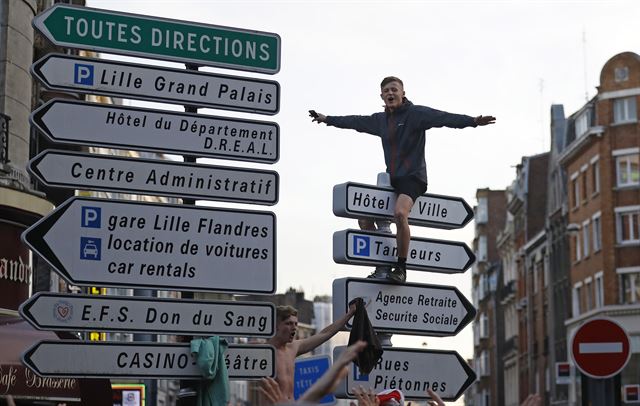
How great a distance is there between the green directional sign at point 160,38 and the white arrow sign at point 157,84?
113mm

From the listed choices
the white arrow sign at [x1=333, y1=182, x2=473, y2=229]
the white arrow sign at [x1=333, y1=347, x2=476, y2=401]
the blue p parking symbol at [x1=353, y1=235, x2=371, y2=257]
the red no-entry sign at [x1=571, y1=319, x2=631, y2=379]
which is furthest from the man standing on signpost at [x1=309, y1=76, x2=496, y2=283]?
the red no-entry sign at [x1=571, y1=319, x2=631, y2=379]

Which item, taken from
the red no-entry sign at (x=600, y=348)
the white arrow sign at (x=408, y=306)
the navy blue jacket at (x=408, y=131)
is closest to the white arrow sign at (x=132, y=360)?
the white arrow sign at (x=408, y=306)

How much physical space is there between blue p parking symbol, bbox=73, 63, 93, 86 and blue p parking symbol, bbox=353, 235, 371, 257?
2.22m

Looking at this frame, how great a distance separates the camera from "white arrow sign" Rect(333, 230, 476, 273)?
30.5 feet

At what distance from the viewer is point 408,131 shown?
10039 mm

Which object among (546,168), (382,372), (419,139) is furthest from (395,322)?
(546,168)

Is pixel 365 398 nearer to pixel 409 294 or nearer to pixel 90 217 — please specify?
pixel 90 217

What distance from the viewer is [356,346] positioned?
480cm

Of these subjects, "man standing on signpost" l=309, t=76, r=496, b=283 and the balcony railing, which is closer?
"man standing on signpost" l=309, t=76, r=496, b=283

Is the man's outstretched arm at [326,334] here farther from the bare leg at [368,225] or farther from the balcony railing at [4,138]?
the balcony railing at [4,138]

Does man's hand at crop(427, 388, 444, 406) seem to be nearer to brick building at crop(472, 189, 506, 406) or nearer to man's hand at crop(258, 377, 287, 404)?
man's hand at crop(258, 377, 287, 404)

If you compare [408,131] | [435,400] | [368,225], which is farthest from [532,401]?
[408,131]

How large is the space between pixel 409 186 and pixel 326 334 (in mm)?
1350

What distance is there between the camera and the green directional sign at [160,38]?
837 centimetres
